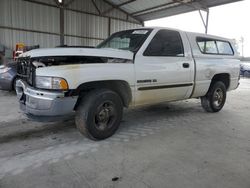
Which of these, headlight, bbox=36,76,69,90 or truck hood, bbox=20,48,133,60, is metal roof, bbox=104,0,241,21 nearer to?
truck hood, bbox=20,48,133,60

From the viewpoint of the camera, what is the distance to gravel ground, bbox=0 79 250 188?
8.23 ft

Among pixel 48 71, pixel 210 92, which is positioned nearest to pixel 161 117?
pixel 210 92

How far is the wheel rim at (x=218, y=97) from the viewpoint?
5679 mm

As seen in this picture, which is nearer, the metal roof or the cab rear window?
the cab rear window

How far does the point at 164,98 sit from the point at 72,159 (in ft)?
7.05

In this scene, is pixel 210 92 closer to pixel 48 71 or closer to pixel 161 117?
pixel 161 117

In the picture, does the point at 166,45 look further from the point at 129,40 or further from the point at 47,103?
the point at 47,103

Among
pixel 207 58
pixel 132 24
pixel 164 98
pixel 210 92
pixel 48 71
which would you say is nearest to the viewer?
pixel 48 71

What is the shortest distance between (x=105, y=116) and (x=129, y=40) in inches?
61.3

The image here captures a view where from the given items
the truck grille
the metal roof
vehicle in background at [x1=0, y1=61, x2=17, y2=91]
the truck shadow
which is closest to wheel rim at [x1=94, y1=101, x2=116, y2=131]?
the truck shadow

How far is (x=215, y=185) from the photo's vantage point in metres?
2.46

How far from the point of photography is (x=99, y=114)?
3.50m

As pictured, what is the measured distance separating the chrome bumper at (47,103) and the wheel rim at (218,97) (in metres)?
3.82

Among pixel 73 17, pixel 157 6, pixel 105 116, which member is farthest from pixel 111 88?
pixel 73 17
